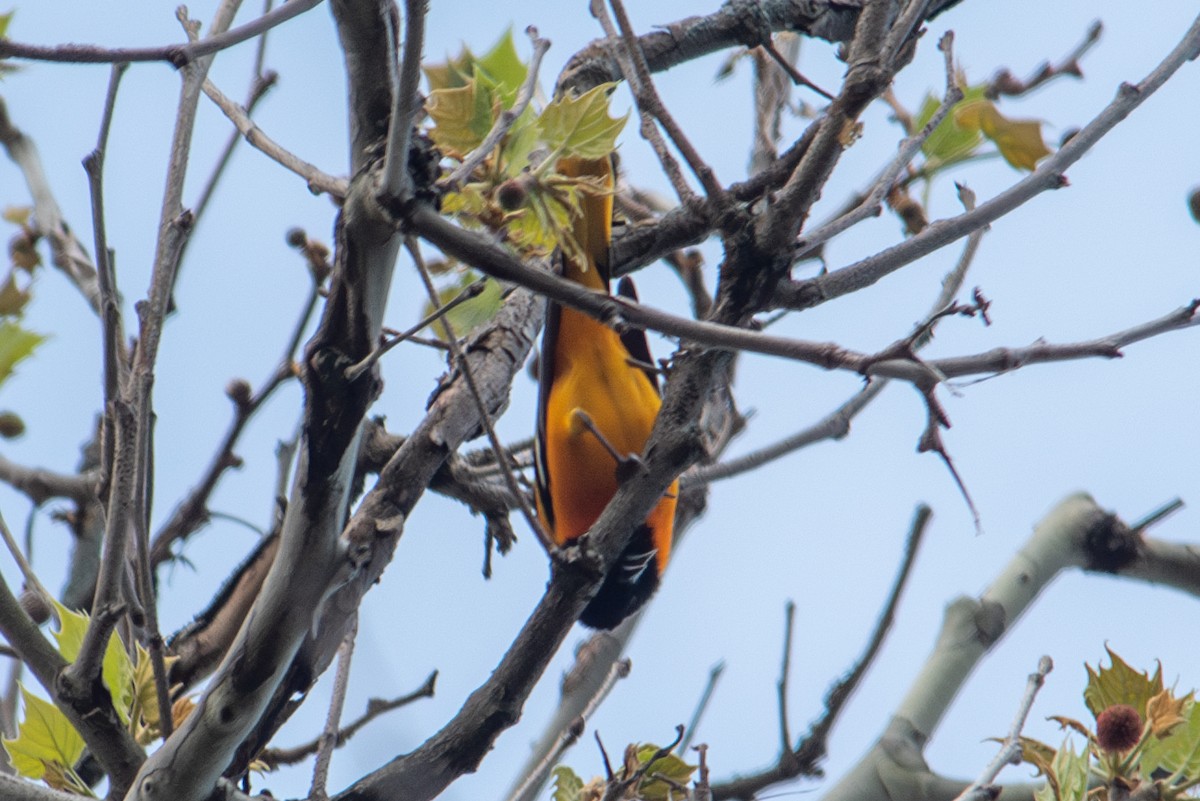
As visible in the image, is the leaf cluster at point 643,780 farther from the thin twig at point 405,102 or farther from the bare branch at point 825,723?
the thin twig at point 405,102

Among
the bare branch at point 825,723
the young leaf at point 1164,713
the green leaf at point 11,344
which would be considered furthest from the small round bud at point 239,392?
the young leaf at point 1164,713

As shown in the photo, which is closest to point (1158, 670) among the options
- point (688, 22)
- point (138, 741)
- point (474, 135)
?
point (474, 135)

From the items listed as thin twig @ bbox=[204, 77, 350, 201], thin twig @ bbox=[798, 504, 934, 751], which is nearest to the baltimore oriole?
thin twig @ bbox=[798, 504, 934, 751]

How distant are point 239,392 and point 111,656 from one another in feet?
4.19

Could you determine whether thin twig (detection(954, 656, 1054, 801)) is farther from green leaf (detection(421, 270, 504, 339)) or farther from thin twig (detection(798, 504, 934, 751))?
green leaf (detection(421, 270, 504, 339))

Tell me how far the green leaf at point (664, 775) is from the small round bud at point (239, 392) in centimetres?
153

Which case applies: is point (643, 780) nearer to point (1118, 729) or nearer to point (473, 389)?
point (1118, 729)

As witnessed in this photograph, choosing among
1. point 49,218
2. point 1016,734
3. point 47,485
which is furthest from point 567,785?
point 49,218

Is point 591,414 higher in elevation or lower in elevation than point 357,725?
higher

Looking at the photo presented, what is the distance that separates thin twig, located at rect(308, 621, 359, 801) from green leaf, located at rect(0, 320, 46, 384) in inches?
32.0

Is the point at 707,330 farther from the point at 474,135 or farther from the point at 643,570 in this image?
the point at 643,570

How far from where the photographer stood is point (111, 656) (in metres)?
1.96

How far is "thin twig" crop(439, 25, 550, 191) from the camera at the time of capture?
132 cm

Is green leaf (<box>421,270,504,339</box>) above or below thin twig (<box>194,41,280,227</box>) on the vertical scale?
below
